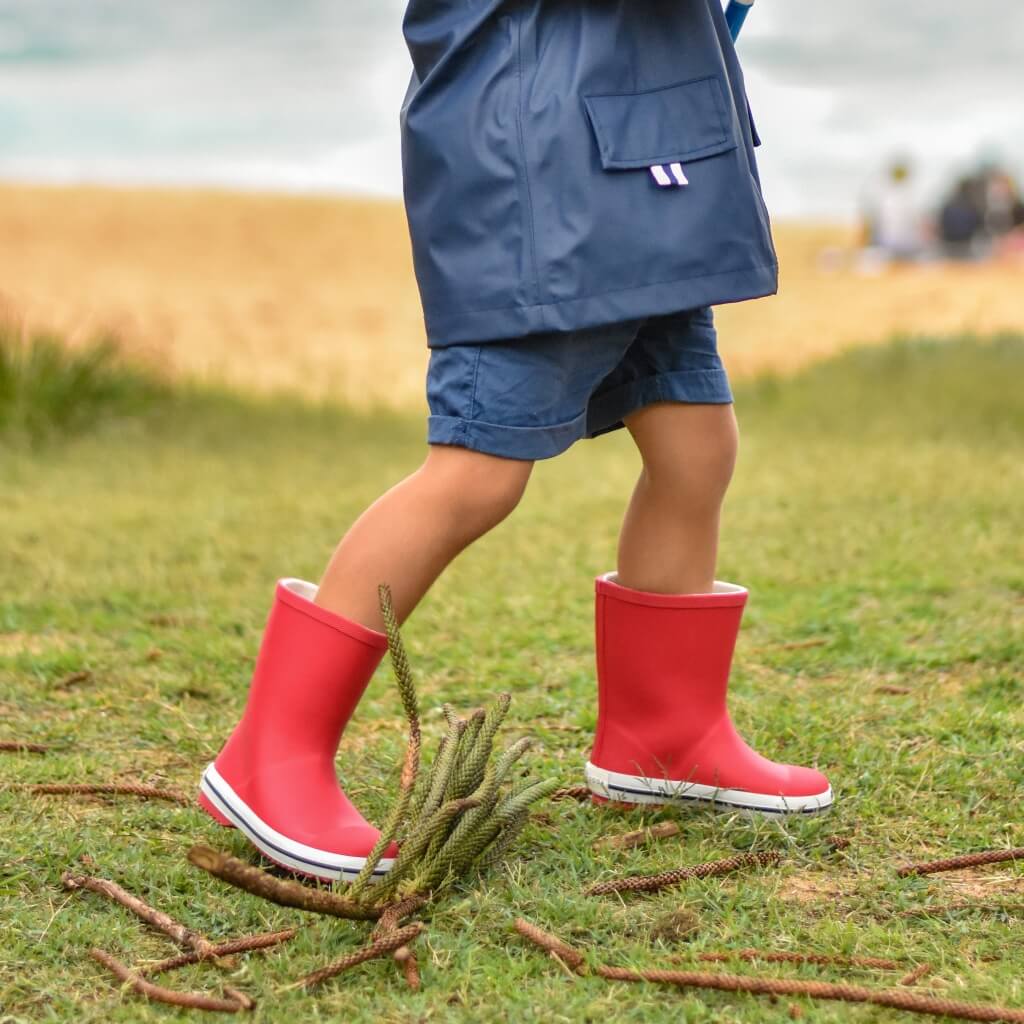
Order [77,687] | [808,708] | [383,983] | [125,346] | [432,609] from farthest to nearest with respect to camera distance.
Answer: [125,346] → [432,609] → [77,687] → [808,708] → [383,983]

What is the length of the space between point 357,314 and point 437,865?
14.0m

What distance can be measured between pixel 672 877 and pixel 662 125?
994mm

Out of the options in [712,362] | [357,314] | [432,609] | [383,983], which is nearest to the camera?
[383,983]

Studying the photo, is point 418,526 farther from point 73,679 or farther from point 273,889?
point 73,679

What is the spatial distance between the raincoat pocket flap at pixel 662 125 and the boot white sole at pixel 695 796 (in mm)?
937

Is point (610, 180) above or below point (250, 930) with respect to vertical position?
→ above

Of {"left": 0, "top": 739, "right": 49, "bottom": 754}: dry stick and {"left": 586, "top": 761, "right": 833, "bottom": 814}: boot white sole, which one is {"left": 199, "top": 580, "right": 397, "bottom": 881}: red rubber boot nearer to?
{"left": 586, "top": 761, "right": 833, "bottom": 814}: boot white sole

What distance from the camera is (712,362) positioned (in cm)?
202

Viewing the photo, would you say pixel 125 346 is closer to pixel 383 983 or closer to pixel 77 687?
pixel 77 687

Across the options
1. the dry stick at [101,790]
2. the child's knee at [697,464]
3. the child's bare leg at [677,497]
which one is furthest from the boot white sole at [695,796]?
the dry stick at [101,790]

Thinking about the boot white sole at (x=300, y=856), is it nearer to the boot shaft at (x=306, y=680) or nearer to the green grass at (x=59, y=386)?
the boot shaft at (x=306, y=680)

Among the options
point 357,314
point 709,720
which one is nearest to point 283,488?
point 709,720

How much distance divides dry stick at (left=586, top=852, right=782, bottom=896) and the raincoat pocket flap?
931 millimetres

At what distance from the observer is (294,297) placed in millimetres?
16531
